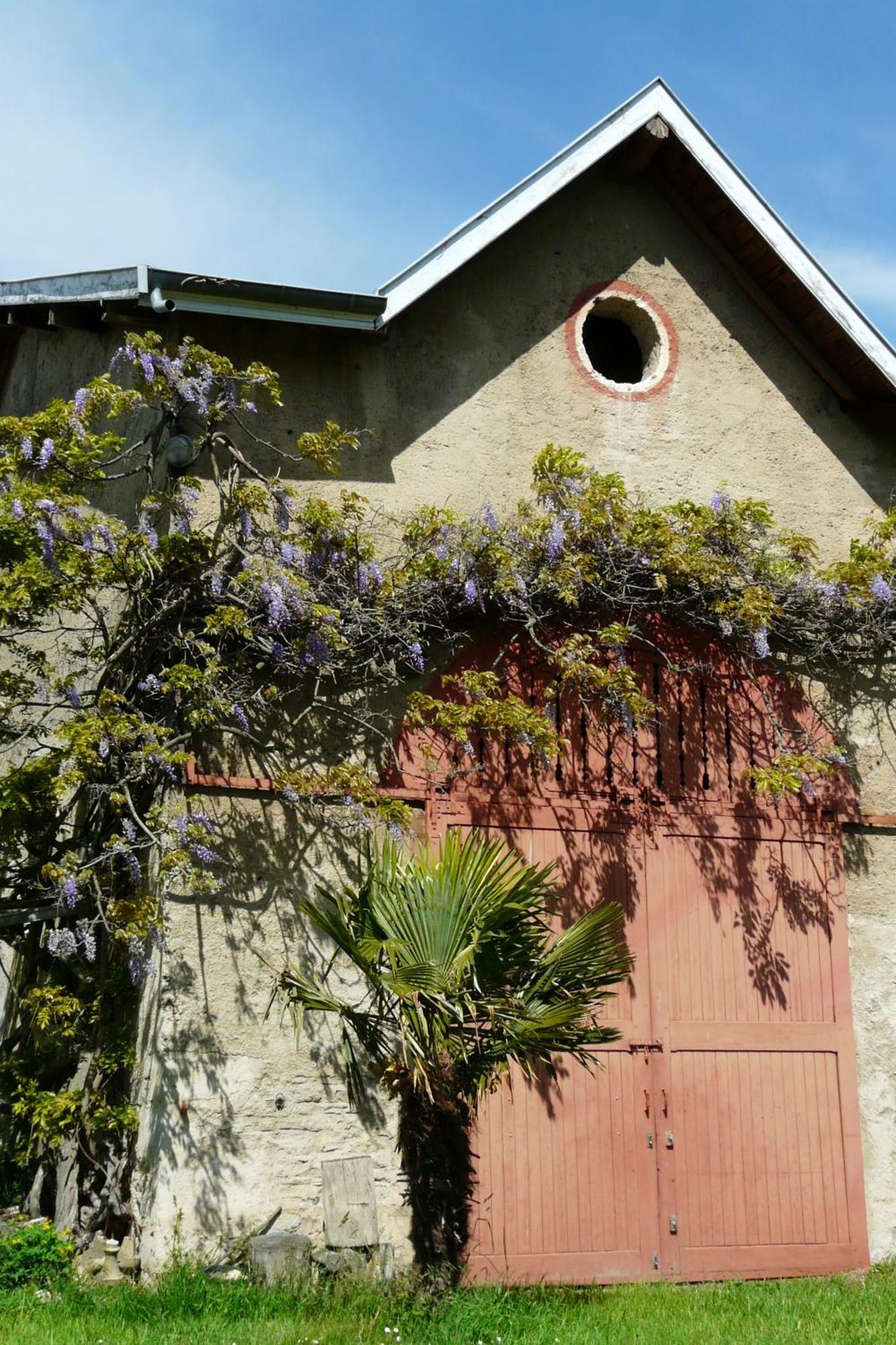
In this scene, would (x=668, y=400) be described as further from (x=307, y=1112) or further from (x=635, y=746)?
(x=307, y=1112)

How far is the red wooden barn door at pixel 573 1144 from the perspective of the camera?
8172mm

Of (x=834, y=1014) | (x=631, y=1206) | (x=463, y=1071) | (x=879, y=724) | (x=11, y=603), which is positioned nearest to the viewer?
(x=463, y=1071)

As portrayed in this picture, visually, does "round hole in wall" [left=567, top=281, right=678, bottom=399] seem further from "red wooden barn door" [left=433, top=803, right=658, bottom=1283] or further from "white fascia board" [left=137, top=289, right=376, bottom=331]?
"red wooden barn door" [left=433, top=803, right=658, bottom=1283]

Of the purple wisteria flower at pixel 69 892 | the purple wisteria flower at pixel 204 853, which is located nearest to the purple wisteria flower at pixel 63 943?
the purple wisteria flower at pixel 69 892

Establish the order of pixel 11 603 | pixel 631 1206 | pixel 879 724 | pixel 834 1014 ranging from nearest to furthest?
pixel 11 603, pixel 631 1206, pixel 834 1014, pixel 879 724

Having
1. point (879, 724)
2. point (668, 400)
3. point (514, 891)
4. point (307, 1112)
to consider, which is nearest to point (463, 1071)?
point (514, 891)

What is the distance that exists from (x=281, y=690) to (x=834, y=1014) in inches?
162

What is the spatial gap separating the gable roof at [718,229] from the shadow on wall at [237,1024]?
343cm

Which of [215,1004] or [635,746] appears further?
[635,746]

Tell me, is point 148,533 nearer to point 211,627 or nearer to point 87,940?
point 211,627

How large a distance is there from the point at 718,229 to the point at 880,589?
301cm

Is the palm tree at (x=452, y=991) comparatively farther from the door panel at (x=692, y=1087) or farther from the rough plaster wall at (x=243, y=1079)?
the door panel at (x=692, y=1087)

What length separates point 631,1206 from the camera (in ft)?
27.6

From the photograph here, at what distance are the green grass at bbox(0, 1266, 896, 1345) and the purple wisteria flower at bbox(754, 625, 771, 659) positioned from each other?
3843 mm
